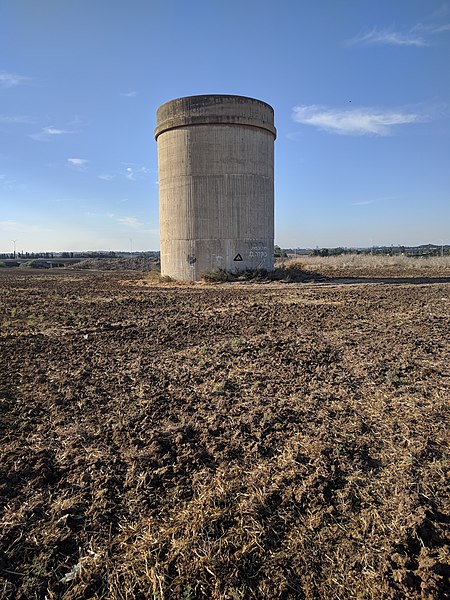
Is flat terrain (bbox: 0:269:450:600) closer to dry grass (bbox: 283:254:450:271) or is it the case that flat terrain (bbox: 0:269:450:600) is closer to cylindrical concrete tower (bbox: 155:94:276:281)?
cylindrical concrete tower (bbox: 155:94:276:281)

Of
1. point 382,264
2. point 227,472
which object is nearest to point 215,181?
point 227,472

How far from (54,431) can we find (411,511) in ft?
10.8

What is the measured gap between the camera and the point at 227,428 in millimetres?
4285

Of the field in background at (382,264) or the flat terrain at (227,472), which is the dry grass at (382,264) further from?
the flat terrain at (227,472)

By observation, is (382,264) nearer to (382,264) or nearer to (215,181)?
(382,264)

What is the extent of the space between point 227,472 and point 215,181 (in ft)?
66.6

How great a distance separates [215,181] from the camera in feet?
73.2

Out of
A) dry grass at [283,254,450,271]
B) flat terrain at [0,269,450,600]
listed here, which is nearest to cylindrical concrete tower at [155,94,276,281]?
dry grass at [283,254,450,271]

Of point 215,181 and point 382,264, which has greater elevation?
point 215,181

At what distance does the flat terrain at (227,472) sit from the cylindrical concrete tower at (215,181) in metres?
15.7

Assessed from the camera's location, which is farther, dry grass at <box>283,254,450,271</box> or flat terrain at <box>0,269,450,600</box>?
dry grass at <box>283,254,450,271</box>

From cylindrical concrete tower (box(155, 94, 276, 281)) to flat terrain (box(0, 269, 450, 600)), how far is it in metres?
15.7

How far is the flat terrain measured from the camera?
98.4 inches

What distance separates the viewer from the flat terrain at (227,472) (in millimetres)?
2500
